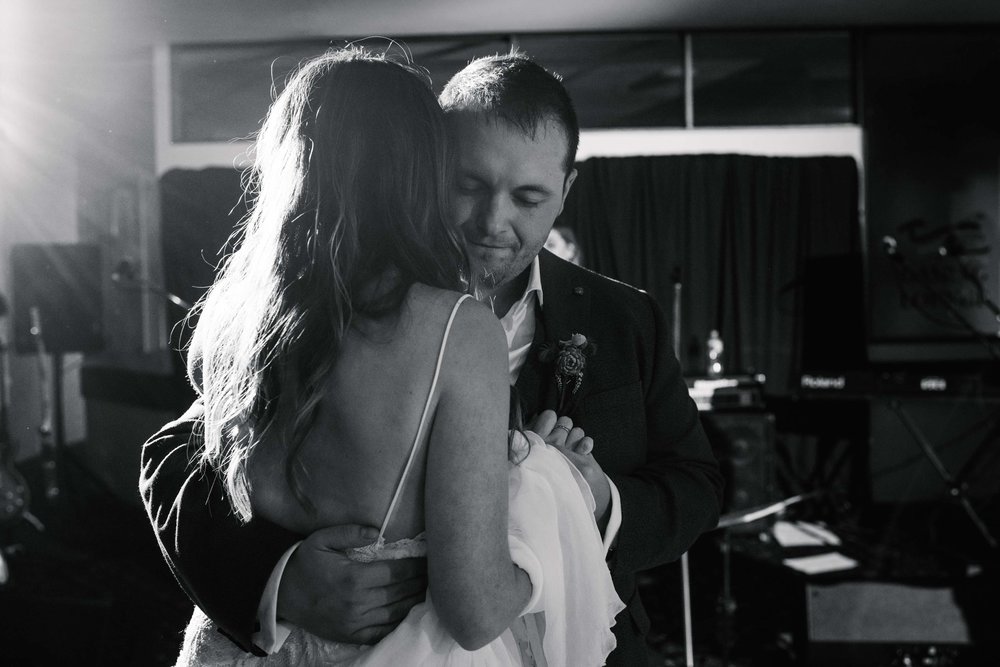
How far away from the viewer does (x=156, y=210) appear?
746 centimetres

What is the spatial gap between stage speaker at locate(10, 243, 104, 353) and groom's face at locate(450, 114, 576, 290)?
5.54 m

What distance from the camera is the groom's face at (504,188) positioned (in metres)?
1.36

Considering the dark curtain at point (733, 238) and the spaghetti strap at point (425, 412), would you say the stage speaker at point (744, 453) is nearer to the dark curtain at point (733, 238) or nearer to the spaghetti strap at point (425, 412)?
the dark curtain at point (733, 238)

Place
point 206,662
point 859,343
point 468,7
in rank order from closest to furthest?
point 206,662 < point 468,7 < point 859,343

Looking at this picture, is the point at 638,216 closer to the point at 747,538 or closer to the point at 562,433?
the point at 747,538

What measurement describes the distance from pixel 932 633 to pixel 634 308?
2.60 metres

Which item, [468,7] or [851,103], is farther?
[851,103]

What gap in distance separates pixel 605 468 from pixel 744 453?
12.5 ft

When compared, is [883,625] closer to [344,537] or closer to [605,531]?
[605,531]

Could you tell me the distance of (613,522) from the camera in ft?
3.99

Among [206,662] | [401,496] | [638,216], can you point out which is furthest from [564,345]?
[638,216]

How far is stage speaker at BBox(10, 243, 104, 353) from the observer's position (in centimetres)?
620

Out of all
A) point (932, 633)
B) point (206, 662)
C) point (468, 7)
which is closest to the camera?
point (206, 662)

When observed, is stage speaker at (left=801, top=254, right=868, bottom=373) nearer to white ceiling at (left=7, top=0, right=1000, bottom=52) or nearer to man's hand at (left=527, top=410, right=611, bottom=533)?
white ceiling at (left=7, top=0, right=1000, bottom=52)
